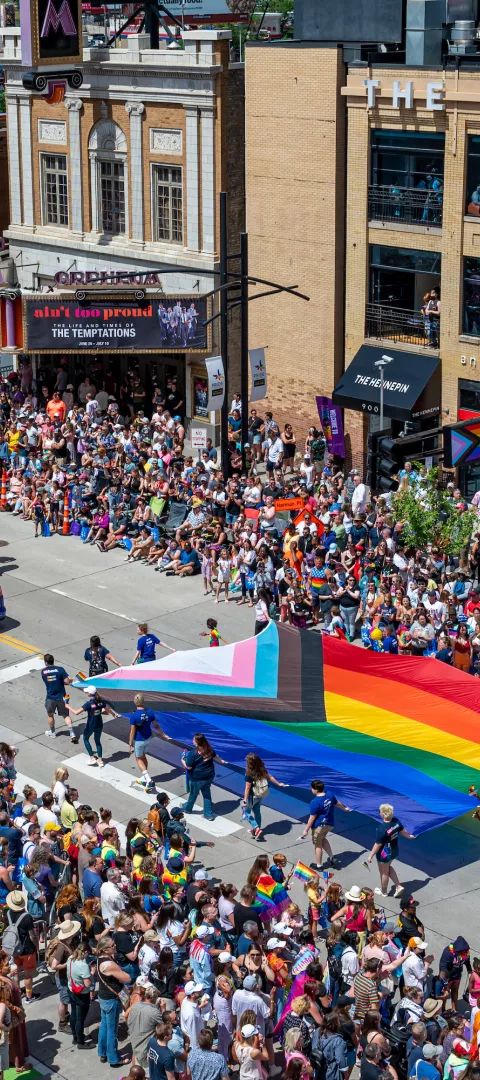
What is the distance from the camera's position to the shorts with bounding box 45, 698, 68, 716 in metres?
26.4

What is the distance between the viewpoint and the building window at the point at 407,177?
124ft

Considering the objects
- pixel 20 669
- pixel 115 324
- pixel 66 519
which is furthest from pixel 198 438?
pixel 20 669

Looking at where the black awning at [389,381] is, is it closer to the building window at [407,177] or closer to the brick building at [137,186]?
the building window at [407,177]

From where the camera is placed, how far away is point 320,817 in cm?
2195

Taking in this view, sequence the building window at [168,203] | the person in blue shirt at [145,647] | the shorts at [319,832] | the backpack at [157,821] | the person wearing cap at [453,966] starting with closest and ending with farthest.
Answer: the person wearing cap at [453,966]
the backpack at [157,821]
the shorts at [319,832]
the person in blue shirt at [145,647]
the building window at [168,203]

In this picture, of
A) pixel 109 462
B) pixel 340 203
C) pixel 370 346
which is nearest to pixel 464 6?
pixel 340 203

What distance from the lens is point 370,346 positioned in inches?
1575

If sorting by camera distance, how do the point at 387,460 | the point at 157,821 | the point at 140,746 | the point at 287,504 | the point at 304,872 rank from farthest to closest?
the point at 387,460 < the point at 287,504 < the point at 140,746 < the point at 157,821 < the point at 304,872

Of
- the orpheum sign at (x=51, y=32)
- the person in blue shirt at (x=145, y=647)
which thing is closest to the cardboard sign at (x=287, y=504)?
the person in blue shirt at (x=145, y=647)

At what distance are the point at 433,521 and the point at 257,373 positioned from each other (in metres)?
9.18

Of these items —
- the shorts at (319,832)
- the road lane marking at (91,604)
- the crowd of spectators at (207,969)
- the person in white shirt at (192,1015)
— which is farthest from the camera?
the road lane marking at (91,604)

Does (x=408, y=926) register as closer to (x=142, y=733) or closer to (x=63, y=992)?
(x=63, y=992)

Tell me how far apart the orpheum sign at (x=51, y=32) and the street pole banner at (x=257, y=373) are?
11.6 metres

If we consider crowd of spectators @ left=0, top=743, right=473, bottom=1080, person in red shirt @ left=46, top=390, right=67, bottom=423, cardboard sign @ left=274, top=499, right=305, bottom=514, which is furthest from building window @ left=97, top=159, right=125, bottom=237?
crowd of spectators @ left=0, top=743, right=473, bottom=1080
